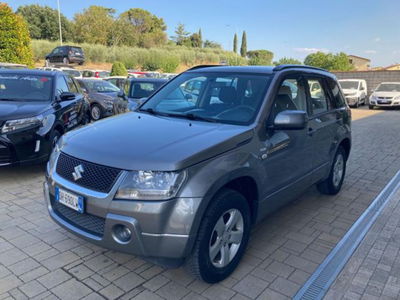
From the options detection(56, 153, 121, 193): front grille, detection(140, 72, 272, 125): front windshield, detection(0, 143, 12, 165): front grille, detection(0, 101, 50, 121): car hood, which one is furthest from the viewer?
detection(0, 101, 50, 121): car hood

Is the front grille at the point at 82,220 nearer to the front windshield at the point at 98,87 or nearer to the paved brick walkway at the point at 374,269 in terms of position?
the paved brick walkway at the point at 374,269

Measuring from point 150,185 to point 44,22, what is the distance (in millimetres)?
53402

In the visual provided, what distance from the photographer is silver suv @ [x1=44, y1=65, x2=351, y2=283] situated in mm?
2490

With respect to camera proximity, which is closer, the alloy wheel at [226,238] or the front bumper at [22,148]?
the alloy wheel at [226,238]

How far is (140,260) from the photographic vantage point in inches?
130

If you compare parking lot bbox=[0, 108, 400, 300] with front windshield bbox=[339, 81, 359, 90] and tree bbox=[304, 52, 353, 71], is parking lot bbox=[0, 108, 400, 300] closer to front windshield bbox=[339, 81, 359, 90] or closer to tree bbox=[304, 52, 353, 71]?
front windshield bbox=[339, 81, 359, 90]

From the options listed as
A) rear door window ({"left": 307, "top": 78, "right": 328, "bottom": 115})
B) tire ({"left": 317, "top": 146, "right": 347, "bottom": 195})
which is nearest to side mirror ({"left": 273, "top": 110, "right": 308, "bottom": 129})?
rear door window ({"left": 307, "top": 78, "right": 328, "bottom": 115})

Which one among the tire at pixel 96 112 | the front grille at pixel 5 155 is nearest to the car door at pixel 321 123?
the front grille at pixel 5 155

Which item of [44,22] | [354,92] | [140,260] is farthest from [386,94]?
[44,22]

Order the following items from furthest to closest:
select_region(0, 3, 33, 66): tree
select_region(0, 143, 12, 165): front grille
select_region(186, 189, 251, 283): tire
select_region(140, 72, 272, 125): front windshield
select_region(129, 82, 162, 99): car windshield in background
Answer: select_region(0, 3, 33, 66): tree
select_region(129, 82, 162, 99): car windshield in background
select_region(0, 143, 12, 165): front grille
select_region(140, 72, 272, 125): front windshield
select_region(186, 189, 251, 283): tire

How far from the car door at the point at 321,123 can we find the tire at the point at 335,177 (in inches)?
14.2

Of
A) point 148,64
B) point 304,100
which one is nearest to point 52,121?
point 304,100

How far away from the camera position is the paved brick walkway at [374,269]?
2.92 metres

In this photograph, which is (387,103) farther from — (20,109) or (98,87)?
(20,109)
